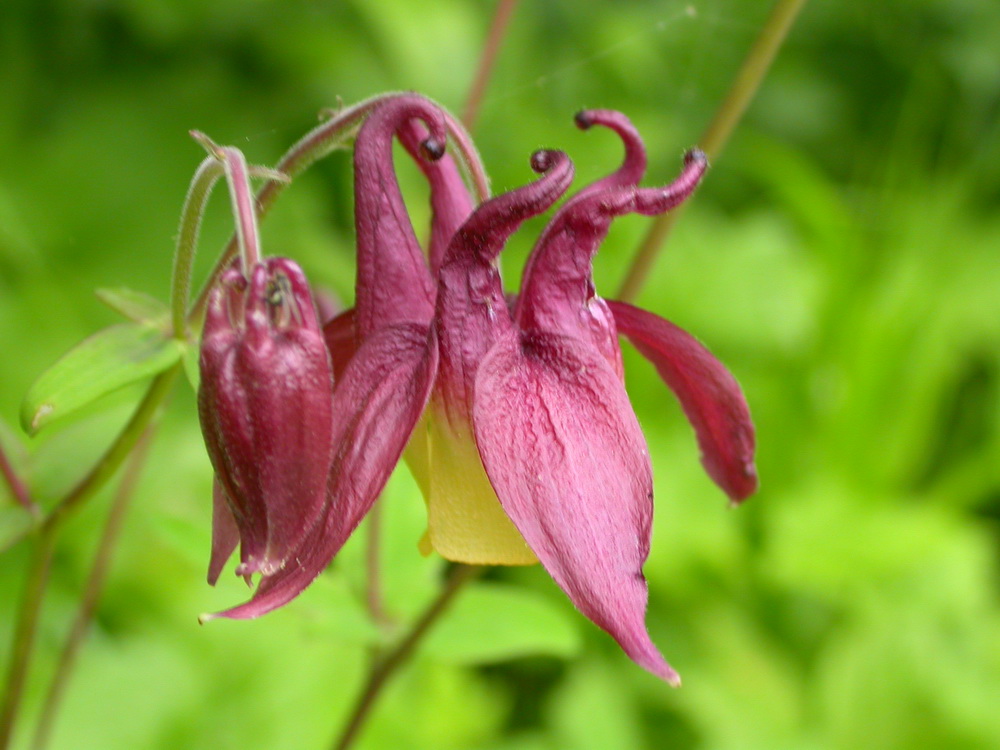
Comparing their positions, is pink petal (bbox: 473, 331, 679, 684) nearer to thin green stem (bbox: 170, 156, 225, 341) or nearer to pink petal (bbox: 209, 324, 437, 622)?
pink petal (bbox: 209, 324, 437, 622)

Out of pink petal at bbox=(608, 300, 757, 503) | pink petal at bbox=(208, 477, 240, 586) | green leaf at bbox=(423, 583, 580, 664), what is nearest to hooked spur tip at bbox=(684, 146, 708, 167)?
pink petal at bbox=(608, 300, 757, 503)

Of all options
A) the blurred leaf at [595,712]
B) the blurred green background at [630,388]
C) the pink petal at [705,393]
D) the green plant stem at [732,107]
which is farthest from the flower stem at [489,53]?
the blurred leaf at [595,712]

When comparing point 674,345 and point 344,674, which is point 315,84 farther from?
point 674,345

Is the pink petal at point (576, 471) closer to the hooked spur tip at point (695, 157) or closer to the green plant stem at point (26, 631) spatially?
the hooked spur tip at point (695, 157)

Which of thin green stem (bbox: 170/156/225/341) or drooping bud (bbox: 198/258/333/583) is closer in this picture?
drooping bud (bbox: 198/258/333/583)

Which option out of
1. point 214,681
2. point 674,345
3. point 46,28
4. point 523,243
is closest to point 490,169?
point 523,243

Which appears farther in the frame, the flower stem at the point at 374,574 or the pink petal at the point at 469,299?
the flower stem at the point at 374,574
